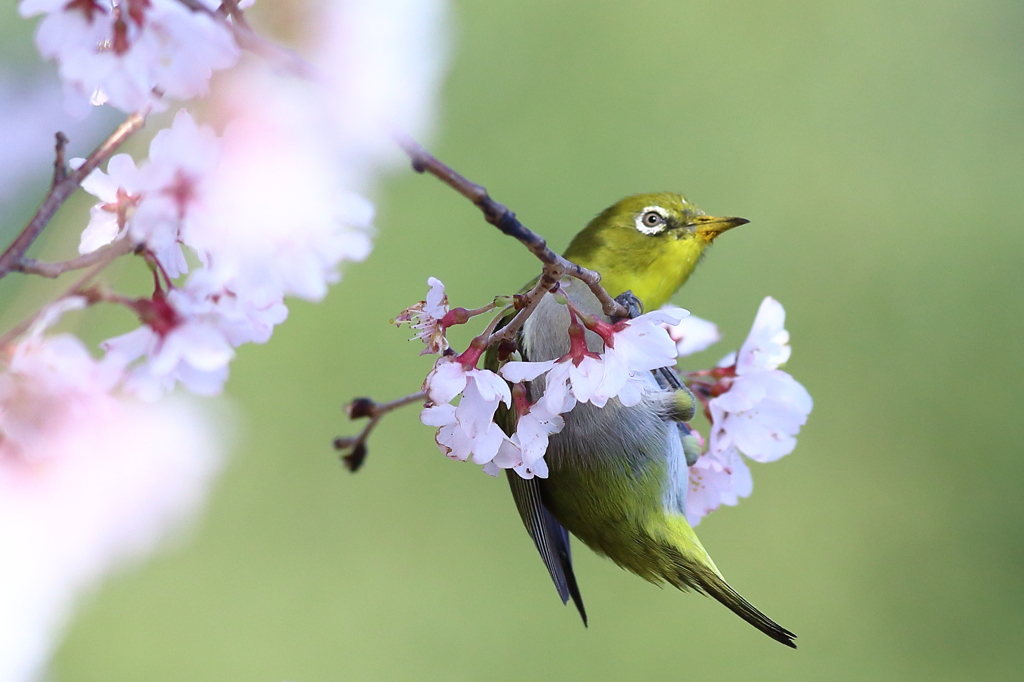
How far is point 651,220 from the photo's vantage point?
1.11 metres

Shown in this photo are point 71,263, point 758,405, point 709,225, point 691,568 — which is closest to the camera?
point 71,263

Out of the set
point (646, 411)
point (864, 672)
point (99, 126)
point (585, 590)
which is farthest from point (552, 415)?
point (864, 672)

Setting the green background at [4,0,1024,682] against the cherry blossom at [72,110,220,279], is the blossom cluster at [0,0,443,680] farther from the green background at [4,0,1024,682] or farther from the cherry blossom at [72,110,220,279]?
the green background at [4,0,1024,682]

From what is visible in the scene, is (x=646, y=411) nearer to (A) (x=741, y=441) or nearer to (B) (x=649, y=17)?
(A) (x=741, y=441)

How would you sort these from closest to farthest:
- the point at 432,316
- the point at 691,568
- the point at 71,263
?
the point at 71,263 → the point at 432,316 → the point at 691,568

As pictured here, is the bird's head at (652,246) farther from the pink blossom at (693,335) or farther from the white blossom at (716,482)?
the white blossom at (716,482)

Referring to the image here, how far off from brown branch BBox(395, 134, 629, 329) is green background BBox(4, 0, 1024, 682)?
1.90m

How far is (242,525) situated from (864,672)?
2.01m

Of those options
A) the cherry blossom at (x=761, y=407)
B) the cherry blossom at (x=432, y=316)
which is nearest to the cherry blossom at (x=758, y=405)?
the cherry blossom at (x=761, y=407)

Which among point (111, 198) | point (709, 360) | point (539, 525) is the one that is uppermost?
point (111, 198)

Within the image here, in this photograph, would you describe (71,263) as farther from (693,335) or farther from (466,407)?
(693,335)

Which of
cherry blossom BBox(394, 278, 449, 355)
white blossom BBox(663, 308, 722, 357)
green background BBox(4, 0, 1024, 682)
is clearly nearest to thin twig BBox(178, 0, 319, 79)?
cherry blossom BBox(394, 278, 449, 355)

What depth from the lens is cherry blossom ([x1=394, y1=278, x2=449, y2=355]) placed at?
591 mm

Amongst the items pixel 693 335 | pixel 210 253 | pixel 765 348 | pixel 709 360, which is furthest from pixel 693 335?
pixel 709 360
